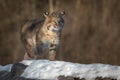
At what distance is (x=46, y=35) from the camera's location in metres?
9.43

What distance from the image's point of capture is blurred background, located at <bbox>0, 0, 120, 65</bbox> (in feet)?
45.6

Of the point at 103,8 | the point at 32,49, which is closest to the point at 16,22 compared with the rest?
the point at 103,8

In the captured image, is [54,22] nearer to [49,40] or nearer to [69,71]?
[49,40]

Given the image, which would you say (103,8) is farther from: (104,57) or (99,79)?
(99,79)

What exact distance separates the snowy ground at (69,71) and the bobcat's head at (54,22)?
55.5 inches

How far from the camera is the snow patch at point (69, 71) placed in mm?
7484

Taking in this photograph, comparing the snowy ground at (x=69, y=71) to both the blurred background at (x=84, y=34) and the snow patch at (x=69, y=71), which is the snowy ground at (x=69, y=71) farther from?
the blurred background at (x=84, y=34)

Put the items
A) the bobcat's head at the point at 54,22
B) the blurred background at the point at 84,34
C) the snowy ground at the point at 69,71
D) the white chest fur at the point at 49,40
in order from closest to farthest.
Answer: the snowy ground at the point at 69,71, the bobcat's head at the point at 54,22, the white chest fur at the point at 49,40, the blurred background at the point at 84,34

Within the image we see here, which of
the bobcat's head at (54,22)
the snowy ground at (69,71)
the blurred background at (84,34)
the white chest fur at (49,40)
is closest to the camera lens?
the snowy ground at (69,71)

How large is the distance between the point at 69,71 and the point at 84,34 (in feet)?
22.4

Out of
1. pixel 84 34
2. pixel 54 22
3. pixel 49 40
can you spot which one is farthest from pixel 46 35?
pixel 84 34

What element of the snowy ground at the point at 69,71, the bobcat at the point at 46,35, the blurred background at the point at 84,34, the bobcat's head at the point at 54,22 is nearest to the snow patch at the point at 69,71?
the snowy ground at the point at 69,71

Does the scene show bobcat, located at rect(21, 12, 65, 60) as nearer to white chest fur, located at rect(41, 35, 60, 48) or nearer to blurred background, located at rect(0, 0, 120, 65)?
white chest fur, located at rect(41, 35, 60, 48)

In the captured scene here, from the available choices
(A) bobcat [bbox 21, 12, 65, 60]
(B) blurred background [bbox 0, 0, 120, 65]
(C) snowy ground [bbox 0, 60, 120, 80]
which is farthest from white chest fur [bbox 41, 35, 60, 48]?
(B) blurred background [bbox 0, 0, 120, 65]
